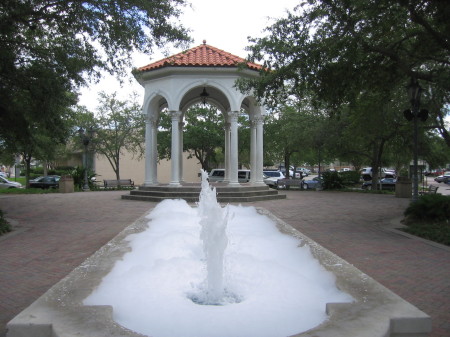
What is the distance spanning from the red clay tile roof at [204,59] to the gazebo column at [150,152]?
2639mm

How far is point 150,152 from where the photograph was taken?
1831cm

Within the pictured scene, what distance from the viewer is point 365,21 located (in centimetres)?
982

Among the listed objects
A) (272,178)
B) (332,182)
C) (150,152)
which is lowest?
(332,182)

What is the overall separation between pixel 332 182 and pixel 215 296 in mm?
23144

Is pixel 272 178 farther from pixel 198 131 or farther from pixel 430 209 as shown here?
pixel 430 209

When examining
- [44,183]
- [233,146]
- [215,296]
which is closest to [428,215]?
[215,296]

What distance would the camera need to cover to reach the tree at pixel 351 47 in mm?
9117

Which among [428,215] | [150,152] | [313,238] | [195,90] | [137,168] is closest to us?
[313,238]

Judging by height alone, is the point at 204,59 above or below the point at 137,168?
above

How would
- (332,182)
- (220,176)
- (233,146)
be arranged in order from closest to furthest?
(233,146), (332,182), (220,176)

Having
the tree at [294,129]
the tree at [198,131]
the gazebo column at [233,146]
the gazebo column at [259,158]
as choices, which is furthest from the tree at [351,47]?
the tree at [198,131]

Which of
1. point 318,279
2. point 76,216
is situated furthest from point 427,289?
point 76,216

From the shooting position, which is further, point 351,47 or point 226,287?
point 351,47

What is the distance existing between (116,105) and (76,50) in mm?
20681
